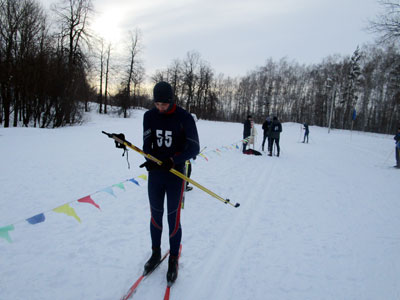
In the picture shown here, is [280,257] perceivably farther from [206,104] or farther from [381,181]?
[206,104]

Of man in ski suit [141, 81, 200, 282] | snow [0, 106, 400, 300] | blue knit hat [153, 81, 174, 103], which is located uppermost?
blue knit hat [153, 81, 174, 103]

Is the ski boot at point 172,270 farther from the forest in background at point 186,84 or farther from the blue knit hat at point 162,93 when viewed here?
the forest in background at point 186,84

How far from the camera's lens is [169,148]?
2.36 m

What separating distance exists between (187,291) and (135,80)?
3473 cm

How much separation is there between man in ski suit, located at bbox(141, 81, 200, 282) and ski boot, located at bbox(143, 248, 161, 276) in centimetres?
1

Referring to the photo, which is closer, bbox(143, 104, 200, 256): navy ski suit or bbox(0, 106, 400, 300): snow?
bbox(143, 104, 200, 256): navy ski suit

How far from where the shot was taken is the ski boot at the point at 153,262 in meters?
2.53

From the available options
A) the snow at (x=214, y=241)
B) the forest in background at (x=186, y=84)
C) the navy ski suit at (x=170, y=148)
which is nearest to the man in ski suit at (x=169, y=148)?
the navy ski suit at (x=170, y=148)

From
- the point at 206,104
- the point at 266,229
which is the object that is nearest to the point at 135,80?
the point at 206,104

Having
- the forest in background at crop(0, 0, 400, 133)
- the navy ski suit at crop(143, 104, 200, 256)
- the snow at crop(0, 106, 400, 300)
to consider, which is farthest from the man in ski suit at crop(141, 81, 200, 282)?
the forest in background at crop(0, 0, 400, 133)

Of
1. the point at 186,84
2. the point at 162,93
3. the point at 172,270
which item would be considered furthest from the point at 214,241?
the point at 186,84

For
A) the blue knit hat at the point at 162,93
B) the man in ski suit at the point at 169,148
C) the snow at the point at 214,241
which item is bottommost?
the snow at the point at 214,241

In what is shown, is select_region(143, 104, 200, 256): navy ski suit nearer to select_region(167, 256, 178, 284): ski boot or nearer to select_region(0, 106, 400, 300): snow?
select_region(167, 256, 178, 284): ski boot

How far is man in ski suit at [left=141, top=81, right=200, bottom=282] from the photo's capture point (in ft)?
7.47
